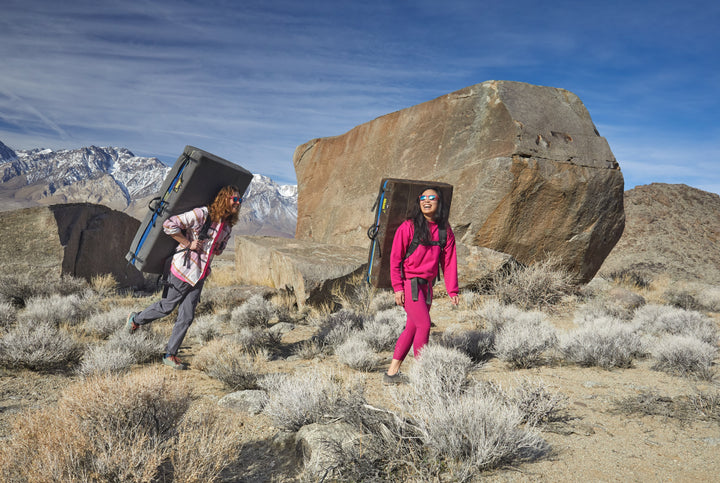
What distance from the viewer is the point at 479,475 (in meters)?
2.16

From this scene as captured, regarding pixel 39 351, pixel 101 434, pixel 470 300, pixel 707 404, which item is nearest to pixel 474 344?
pixel 707 404

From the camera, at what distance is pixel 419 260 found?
3.90 metres

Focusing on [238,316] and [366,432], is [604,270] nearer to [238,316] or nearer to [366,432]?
[238,316]

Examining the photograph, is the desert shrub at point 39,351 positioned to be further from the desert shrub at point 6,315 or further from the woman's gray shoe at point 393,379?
the woman's gray shoe at point 393,379

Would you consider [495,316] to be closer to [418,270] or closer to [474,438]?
[418,270]

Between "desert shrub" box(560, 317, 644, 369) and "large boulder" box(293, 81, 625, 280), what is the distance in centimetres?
307

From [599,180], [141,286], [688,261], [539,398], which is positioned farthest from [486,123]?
[688,261]

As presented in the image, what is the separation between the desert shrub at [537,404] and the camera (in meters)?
2.83

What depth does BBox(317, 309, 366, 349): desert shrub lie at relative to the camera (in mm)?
5371

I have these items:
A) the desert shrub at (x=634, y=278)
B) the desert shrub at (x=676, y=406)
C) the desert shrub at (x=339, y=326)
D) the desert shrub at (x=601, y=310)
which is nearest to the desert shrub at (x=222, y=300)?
the desert shrub at (x=339, y=326)

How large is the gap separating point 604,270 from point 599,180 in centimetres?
815

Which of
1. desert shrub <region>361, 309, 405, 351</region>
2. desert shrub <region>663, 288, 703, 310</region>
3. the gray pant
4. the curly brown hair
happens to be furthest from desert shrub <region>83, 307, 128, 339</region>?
desert shrub <region>663, 288, 703, 310</region>

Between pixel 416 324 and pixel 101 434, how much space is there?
8.30ft

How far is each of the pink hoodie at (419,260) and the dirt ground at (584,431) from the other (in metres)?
0.97
